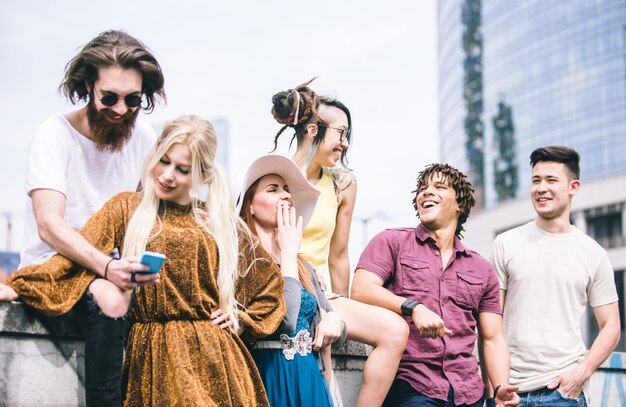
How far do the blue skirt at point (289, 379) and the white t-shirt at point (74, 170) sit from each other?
1.19m

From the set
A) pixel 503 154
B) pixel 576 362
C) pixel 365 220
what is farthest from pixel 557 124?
pixel 576 362

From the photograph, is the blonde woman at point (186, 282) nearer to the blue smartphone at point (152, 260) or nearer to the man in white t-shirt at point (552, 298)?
the blue smartphone at point (152, 260)

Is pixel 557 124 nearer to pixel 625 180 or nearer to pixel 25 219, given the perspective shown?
pixel 625 180

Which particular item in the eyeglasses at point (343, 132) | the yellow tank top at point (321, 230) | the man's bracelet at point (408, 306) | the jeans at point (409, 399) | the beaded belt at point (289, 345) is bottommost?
the jeans at point (409, 399)

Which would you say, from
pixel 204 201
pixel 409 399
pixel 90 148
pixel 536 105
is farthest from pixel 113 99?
pixel 536 105

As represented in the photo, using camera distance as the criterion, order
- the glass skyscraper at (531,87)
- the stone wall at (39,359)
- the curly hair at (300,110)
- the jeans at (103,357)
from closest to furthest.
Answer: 1. the jeans at (103,357)
2. the stone wall at (39,359)
3. the curly hair at (300,110)
4. the glass skyscraper at (531,87)

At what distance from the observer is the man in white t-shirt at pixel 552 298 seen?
232 inches

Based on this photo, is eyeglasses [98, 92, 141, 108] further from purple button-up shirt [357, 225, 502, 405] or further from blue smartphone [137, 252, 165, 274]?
purple button-up shirt [357, 225, 502, 405]

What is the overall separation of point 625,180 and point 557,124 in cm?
1322

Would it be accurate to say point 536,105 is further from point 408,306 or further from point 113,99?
point 113,99

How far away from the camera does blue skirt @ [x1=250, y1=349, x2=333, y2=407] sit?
4.57 meters

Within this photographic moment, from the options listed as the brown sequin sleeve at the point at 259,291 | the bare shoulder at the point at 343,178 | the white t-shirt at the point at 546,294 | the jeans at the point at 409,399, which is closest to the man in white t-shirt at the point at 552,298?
the white t-shirt at the point at 546,294

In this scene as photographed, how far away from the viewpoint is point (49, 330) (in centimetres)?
432

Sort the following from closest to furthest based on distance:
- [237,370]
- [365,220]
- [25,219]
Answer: [237,370]
[25,219]
[365,220]
